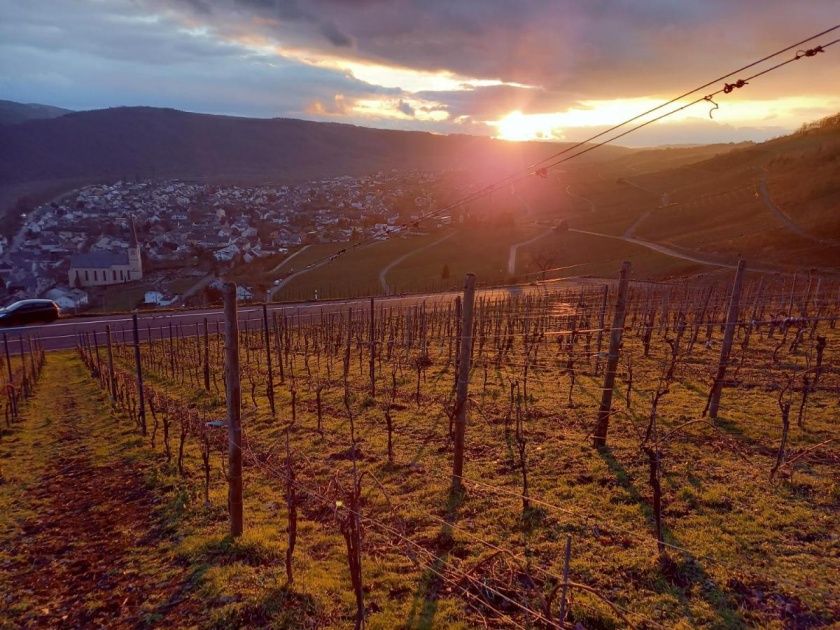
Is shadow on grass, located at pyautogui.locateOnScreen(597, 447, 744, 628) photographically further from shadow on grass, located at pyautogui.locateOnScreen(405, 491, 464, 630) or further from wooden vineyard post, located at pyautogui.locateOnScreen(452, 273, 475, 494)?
wooden vineyard post, located at pyautogui.locateOnScreen(452, 273, 475, 494)

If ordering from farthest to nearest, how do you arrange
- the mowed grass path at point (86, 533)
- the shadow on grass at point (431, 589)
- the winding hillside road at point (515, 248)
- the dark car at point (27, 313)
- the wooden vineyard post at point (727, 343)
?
the winding hillside road at point (515, 248) < the dark car at point (27, 313) < the wooden vineyard post at point (727, 343) < the mowed grass path at point (86, 533) < the shadow on grass at point (431, 589)

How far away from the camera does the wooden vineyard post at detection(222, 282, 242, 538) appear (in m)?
6.43

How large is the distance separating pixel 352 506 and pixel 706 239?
57.3 m

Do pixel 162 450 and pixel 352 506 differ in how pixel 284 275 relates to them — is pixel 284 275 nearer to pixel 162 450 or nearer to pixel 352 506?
pixel 162 450

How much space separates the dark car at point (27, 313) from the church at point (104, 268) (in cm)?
4191

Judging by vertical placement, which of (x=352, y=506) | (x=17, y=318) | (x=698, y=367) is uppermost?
(x=352, y=506)

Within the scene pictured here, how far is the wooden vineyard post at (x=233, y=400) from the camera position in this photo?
6.43 m

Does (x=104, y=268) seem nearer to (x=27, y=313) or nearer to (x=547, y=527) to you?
(x=27, y=313)

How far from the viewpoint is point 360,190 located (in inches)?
5817

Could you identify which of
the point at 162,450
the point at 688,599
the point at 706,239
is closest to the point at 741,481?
the point at 688,599

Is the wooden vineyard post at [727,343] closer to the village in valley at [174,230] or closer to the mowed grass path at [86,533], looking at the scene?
the mowed grass path at [86,533]

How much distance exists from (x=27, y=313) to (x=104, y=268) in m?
44.8

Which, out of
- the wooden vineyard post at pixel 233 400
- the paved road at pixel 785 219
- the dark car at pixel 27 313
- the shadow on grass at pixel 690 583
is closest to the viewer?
the shadow on grass at pixel 690 583

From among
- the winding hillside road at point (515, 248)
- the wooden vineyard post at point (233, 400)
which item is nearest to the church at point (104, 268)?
the winding hillside road at point (515, 248)
